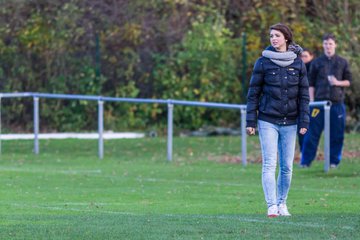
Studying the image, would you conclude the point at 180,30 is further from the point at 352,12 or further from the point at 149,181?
the point at 149,181

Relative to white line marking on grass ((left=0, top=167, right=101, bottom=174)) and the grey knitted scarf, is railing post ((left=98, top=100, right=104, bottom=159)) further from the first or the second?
the grey knitted scarf

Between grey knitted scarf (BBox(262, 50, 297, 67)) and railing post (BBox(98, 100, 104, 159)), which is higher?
grey knitted scarf (BBox(262, 50, 297, 67))

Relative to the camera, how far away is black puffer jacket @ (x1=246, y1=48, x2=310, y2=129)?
38.8 ft

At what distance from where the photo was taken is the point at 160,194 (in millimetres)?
15336

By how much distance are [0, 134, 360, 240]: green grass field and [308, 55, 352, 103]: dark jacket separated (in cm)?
119

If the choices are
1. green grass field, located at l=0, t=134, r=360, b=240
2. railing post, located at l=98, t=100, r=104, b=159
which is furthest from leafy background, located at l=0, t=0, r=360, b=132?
railing post, located at l=98, t=100, r=104, b=159

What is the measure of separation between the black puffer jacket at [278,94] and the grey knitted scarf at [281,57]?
43 mm

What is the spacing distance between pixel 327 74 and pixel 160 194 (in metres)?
4.76

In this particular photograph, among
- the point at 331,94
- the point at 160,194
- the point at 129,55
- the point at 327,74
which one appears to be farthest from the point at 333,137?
the point at 129,55

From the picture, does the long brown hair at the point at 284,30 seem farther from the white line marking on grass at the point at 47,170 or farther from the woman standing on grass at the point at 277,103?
the white line marking on grass at the point at 47,170

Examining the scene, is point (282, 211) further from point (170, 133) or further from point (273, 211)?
point (170, 133)

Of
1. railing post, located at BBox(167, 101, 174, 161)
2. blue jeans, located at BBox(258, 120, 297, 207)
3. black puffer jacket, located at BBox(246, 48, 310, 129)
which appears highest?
black puffer jacket, located at BBox(246, 48, 310, 129)

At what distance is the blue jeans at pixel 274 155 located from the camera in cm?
1180

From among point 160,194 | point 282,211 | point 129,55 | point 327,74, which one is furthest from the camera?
point 129,55
